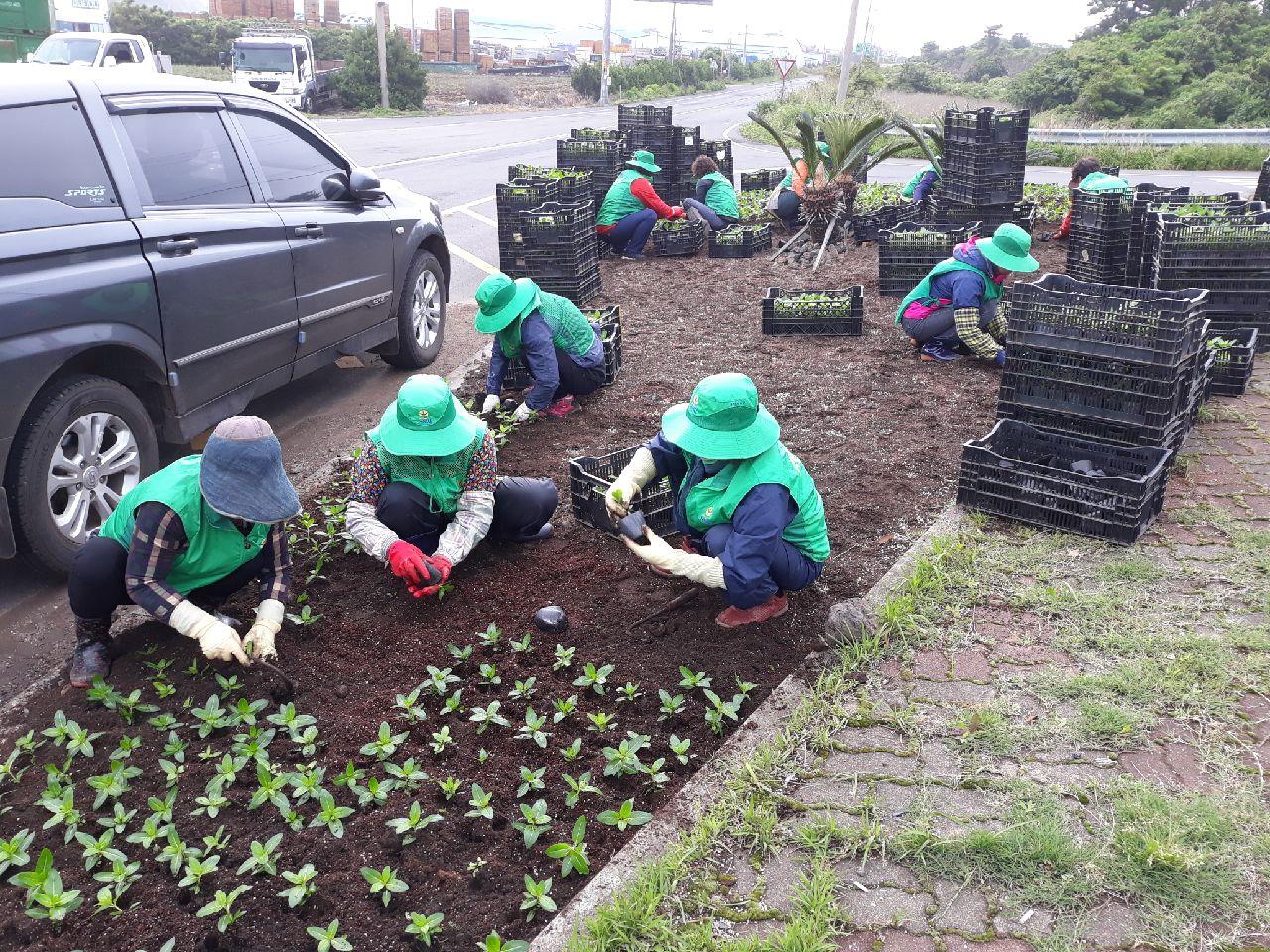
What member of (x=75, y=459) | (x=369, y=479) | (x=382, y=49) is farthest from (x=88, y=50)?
(x=369, y=479)

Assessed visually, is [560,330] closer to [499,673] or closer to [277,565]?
[277,565]

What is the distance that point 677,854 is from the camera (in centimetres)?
287

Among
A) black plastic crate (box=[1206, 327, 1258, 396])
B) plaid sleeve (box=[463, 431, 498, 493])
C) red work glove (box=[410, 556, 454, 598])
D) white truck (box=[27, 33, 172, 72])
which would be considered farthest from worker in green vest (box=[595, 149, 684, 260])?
white truck (box=[27, 33, 172, 72])

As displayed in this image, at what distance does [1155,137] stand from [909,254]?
59.3ft

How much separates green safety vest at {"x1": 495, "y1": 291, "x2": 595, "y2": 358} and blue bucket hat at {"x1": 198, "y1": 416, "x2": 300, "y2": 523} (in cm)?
271

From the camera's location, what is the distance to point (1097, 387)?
5059 millimetres

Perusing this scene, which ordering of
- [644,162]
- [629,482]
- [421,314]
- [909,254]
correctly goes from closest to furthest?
[629,482] < [421,314] < [909,254] < [644,162]

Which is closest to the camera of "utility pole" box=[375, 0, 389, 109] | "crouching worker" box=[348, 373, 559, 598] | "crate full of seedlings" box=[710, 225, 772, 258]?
"crouching worker" box=[348, 373, 559, 598]

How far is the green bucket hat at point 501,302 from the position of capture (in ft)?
18.8

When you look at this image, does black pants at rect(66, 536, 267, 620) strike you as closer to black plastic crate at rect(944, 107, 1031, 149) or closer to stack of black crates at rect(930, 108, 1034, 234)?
stack of black crates at rect(930, 108, 1034, 234)

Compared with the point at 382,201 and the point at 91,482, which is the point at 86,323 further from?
the point at 382,201

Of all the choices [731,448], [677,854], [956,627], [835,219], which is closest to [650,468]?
[731,448]

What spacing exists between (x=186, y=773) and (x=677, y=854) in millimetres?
1611

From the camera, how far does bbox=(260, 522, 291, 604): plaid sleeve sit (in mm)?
3853
